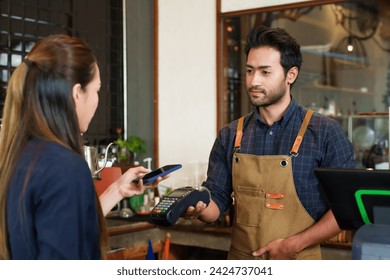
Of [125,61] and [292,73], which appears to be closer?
[292,73]

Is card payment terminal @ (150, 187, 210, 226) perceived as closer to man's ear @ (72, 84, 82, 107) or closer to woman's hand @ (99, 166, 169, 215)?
woman's hand @ (99, 166, 169, 215)

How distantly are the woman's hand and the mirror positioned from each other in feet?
8.01

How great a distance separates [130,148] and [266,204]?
7.12ft

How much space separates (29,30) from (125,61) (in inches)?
33.5

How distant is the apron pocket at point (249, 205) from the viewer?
236cm

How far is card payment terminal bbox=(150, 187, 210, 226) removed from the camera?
6.67 ft

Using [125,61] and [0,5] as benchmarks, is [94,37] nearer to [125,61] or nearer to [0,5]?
[125,61]

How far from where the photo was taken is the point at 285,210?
2332 millimetres

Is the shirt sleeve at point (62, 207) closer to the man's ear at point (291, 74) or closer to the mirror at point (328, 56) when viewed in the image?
the man's ear at point (291, 74)

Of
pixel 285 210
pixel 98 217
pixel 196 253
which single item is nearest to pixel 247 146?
pixel 285 210

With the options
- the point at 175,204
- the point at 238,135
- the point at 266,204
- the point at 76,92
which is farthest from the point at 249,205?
the point at 76,92

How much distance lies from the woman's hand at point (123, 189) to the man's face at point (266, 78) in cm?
61

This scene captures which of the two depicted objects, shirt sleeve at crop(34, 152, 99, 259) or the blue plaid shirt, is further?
the blue plaid shirt

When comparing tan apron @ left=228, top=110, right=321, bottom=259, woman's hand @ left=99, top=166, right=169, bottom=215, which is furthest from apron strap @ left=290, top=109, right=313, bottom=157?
woman's hand @ left=99, top=166, right=169, bottom=215
